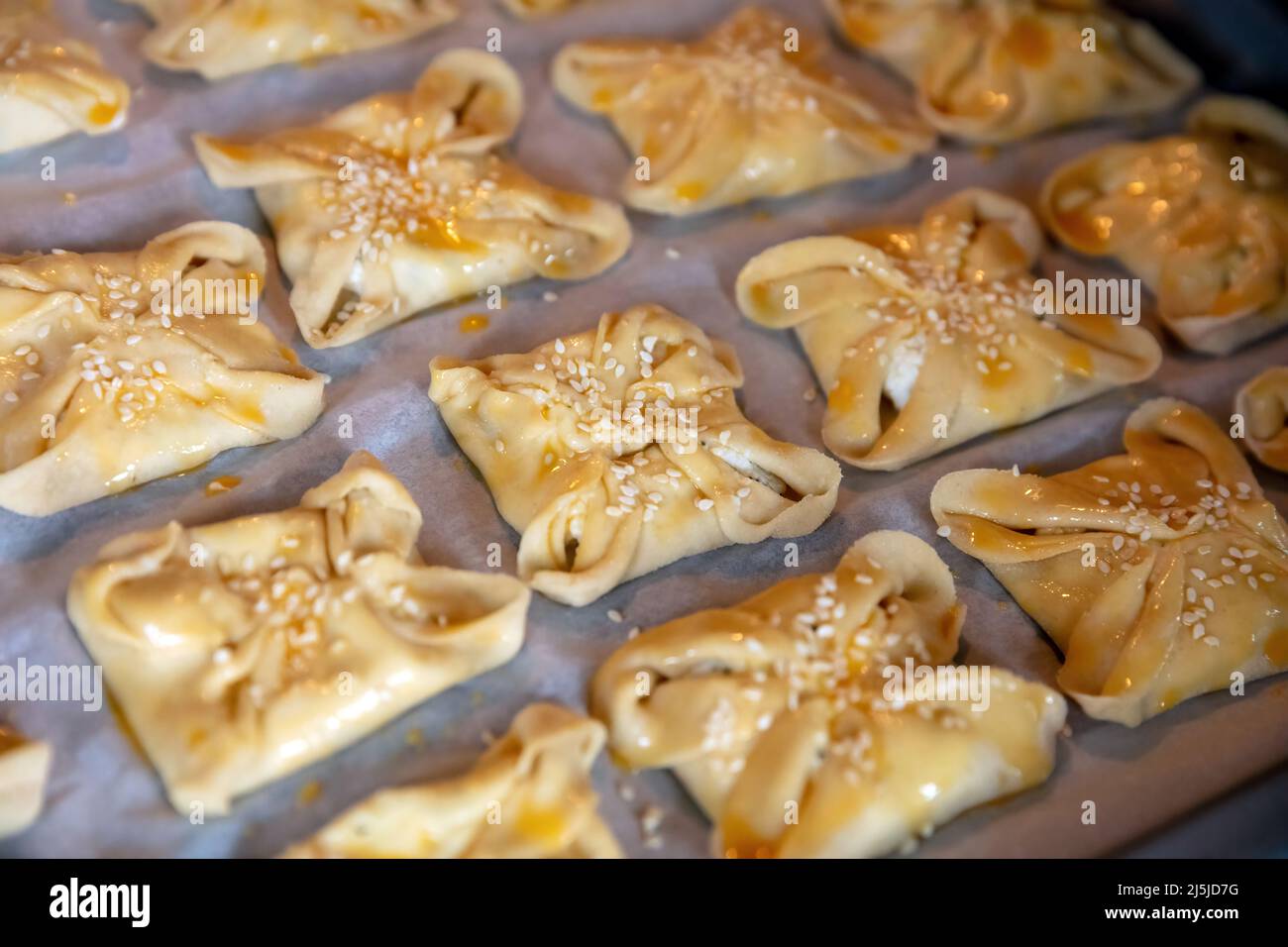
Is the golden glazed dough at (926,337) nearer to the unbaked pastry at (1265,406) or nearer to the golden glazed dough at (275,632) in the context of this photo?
the unbaked pastry at (1265,406)

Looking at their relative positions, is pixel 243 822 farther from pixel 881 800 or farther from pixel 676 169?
pixel 676 169

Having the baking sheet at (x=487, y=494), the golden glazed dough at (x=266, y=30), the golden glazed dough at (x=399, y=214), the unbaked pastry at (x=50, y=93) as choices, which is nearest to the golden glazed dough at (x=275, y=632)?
the baking sheet at (x=487, y=494)

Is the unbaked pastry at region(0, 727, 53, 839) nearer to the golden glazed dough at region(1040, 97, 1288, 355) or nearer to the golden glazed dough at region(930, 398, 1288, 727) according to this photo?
the golden glazed dough at region(930, 398, 1288, 727)

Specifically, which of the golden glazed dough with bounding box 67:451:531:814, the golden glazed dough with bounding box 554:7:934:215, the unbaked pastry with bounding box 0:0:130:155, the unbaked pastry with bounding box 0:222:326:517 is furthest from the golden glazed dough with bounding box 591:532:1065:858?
the unbaked pastry with bounding box 0:0:130:155

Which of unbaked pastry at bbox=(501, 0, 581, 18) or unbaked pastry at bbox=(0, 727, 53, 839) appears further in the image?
unbaked pastry at bbox=(501, 0, 581, 18)

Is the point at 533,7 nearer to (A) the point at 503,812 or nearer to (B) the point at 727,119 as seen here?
(B) the point at 727,119
